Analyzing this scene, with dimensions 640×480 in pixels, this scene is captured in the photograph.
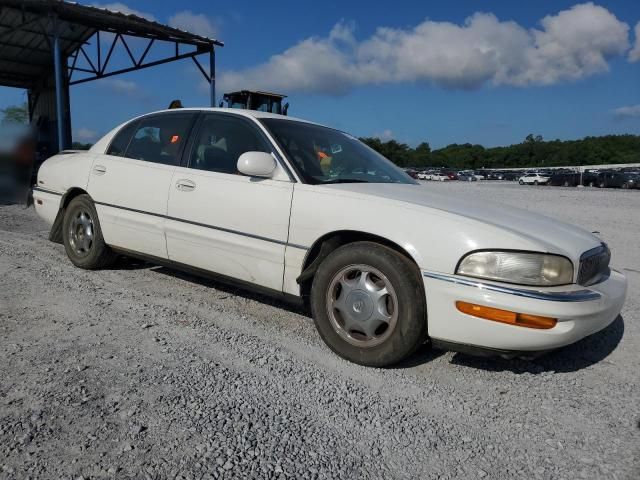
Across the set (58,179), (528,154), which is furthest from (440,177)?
(528,154)

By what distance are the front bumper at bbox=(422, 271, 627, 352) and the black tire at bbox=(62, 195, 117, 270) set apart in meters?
3.10

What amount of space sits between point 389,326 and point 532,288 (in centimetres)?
77

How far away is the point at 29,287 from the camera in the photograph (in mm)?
4035

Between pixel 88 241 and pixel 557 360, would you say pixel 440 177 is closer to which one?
pixel 88 241

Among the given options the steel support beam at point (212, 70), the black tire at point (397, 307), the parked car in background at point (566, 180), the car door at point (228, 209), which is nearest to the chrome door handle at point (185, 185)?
the car door at point (228, 209)

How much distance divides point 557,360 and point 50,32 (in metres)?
16.8

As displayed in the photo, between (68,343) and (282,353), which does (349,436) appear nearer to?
(282,353)

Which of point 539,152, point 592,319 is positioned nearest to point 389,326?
point 592,319

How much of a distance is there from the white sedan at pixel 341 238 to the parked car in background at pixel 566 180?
125 feet

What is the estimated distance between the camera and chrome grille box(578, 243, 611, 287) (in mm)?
2693

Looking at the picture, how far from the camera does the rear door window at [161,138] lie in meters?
3.92

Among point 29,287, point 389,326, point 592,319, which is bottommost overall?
point 29,287

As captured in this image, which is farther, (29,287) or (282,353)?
(29,287)

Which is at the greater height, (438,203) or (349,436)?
(438,203)
